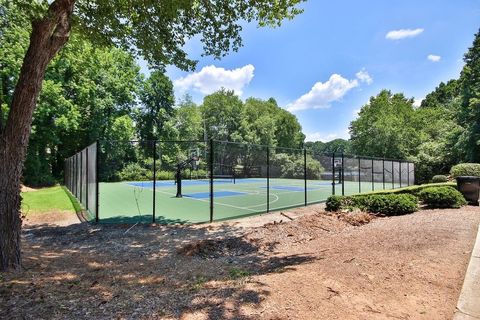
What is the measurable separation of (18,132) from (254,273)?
4117 mm

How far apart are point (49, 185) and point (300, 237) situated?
84.6 feet

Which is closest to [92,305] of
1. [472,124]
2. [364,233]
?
[364,233]

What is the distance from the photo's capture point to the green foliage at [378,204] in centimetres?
945

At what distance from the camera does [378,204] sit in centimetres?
955

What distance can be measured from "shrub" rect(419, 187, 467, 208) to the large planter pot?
1.00 metres

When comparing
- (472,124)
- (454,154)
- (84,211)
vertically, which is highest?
(472,124)

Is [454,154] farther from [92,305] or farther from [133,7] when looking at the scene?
→ [92,305]

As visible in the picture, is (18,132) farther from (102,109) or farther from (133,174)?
(102,109)

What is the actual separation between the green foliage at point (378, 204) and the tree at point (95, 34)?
19.8 ft

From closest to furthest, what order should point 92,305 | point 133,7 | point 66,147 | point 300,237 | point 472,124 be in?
1. point 92,305
2. point 300,237
3. point 133,7
4. point 472,124
5. point 66,147

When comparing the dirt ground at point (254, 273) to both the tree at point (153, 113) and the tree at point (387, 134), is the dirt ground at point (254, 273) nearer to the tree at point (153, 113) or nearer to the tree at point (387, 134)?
the tree at point (387, 134)

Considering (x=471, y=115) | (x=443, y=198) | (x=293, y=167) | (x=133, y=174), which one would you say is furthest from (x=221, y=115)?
(x=443, y=198)

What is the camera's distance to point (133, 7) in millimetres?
7898

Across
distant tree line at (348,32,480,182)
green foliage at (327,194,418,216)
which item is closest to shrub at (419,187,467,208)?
green foliage at (327,194,418,216)
